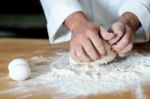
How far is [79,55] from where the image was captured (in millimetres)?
803

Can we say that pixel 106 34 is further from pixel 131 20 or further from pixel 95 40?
pixel 131 20

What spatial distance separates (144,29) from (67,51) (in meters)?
0.22

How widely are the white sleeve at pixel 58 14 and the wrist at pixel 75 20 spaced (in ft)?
0.04

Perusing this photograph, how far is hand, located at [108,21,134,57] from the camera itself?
2.69 ft

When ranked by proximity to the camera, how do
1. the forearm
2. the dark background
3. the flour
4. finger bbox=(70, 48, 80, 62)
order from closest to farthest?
the flour, finger bbox=(70, 48, 80, 62), the forearm, the dark background

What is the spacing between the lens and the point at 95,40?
0.78m

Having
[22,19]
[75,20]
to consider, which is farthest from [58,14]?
[22,19]

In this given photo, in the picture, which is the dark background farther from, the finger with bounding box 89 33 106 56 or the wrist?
the finger with bounding box 89 33 106 56

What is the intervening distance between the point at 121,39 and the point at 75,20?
13cm

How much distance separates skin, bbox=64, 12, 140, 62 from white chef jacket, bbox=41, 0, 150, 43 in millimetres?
91

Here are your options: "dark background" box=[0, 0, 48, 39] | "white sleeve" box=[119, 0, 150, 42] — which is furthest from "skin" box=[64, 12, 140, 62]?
"dark background" box=[0, 0, 48, 39]

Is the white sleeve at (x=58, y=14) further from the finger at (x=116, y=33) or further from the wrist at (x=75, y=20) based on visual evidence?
the finger at (x=116, y=33)

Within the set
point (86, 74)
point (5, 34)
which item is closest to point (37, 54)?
point (86, 74)

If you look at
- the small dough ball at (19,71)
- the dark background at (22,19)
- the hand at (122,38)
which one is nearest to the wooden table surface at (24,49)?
the small dough ball at (19,71)
